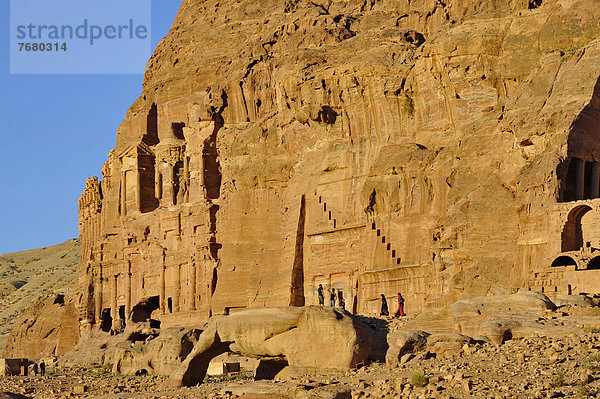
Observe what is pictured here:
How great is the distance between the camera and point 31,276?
425 ft

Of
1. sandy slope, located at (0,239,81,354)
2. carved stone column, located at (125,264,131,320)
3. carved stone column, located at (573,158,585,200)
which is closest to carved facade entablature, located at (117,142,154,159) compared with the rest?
carved stone column, located at (125,264,131,320)

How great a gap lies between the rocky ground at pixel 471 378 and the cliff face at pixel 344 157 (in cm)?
1371

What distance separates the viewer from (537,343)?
3309 cm

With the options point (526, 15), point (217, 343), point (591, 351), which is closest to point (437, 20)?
point (526, 15)

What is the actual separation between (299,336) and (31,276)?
97419 mm

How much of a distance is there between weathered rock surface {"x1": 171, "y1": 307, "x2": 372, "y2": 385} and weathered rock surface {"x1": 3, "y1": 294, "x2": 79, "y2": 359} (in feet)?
154

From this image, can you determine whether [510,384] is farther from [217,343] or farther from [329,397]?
[217,343]

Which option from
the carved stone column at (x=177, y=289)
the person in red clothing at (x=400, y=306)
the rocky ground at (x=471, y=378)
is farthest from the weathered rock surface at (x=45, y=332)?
the rocky ground at (x=471, y=378)

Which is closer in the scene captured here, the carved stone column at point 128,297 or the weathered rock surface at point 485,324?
the weathered rock surface at point 485,324

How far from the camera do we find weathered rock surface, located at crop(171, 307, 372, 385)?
35844 mm

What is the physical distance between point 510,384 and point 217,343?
12.2m

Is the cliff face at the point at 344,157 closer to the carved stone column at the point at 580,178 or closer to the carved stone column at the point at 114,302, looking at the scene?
the carved stone column at the point at 114,302

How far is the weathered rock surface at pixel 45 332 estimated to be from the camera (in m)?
83.1

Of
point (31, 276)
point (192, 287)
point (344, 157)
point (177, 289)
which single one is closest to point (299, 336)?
point (344, 157)
